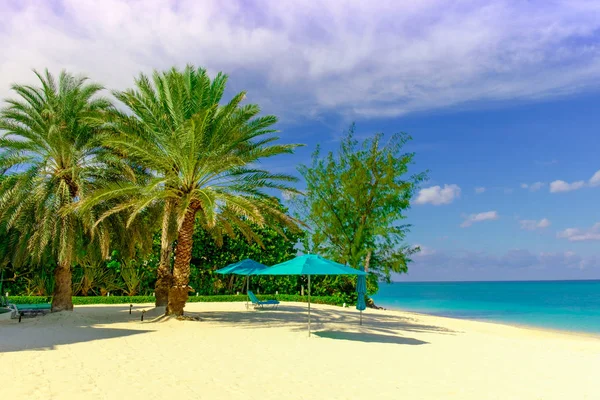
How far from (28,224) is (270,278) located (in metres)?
17.4

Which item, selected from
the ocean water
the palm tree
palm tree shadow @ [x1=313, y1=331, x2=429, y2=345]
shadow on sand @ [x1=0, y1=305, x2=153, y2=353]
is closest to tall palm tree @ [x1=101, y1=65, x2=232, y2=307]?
the palm tree

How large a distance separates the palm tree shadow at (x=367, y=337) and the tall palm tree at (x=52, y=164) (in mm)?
8860

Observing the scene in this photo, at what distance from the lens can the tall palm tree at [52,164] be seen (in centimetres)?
1689

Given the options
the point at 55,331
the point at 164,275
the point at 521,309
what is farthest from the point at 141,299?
the point at 521,309

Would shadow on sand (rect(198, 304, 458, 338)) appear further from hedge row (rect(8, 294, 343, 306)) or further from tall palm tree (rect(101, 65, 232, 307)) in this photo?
hedge row (rect(8, 294, 343, 306))

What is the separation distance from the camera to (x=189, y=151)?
15.5 m

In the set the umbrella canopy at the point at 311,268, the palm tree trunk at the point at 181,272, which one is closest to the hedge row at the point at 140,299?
the palm tree trunk at the point at 181,272

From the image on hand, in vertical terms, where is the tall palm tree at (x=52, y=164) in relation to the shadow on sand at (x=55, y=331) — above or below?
above

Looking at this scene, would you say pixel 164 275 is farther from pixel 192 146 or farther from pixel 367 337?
pixel 367 337

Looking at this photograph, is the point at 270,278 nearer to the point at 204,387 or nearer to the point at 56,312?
the point at 56,312

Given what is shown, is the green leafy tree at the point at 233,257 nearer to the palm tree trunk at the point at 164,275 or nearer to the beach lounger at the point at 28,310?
the palm tree trunk at the point at 164,275

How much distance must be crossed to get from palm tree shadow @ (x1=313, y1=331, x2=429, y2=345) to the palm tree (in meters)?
3.95

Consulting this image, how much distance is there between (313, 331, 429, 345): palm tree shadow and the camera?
43.2ft

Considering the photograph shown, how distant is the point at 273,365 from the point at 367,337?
201 inches
